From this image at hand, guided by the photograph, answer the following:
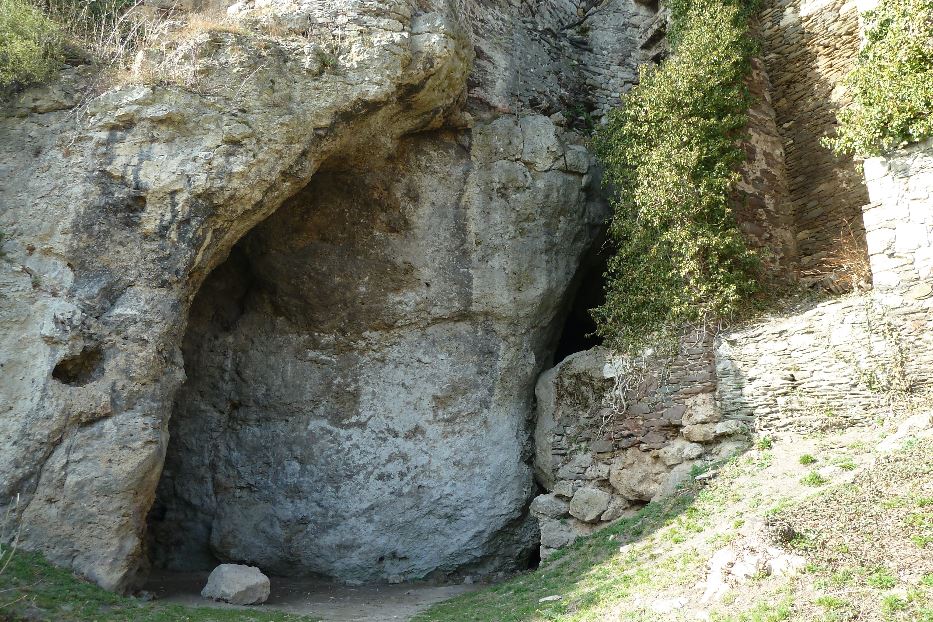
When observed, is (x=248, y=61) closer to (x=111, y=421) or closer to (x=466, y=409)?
(x=111, y=421)

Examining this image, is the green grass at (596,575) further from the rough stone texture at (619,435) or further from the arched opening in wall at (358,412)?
the arched opening in wall at (358,412)

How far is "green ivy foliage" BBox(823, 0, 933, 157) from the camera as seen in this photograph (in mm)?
8609

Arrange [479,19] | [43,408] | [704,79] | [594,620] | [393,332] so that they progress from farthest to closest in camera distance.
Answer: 1. [479,19]
2. [393,332]
3. [704,79]
4. [43,408]
5. [594,620]

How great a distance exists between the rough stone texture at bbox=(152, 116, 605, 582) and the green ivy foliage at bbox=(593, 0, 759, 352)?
1.37 meters

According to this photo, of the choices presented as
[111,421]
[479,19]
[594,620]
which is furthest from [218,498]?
[479,19]

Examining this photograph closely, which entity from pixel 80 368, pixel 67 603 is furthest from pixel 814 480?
pixel 80 368

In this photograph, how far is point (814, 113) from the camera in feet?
40.3

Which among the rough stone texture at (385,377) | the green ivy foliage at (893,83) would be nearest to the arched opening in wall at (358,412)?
the rough stone texture at (385,377)

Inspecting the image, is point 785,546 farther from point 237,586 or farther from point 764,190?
point 764,190

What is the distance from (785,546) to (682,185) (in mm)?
5861

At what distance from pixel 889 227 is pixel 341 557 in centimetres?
→ 860

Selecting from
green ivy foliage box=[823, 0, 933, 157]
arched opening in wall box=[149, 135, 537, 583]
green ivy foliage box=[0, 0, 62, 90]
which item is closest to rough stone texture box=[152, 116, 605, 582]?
arched opening in wall box=[149, 135, 537, 583]

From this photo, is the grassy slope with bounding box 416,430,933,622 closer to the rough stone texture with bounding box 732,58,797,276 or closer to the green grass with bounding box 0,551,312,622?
the green grass with bounding box 0,551,312,622

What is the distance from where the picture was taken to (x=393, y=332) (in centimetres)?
1202
